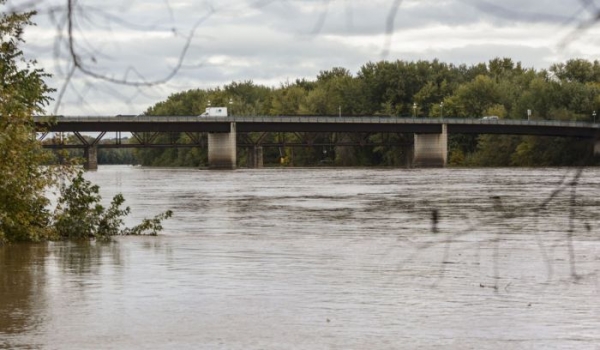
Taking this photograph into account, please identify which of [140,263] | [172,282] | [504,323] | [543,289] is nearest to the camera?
[504,323]

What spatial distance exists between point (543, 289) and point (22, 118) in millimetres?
14320

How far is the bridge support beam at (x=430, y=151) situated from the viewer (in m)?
160

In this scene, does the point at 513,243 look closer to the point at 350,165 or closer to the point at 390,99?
the point at 390,99

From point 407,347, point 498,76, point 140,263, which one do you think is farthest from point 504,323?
point 498,76

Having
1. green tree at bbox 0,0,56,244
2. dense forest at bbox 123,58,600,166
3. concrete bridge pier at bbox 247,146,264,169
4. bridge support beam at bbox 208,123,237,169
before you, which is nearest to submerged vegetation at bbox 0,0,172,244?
green tree at bbox 0,0,56,244

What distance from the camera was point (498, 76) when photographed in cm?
18588

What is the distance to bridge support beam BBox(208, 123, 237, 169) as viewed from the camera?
6363 inches

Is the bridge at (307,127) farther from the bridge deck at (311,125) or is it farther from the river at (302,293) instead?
the river at (302,293)

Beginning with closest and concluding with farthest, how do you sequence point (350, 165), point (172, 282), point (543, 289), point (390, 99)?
point (543, 289) → point (172, 282) → point (390, 99) → point (350, 165)

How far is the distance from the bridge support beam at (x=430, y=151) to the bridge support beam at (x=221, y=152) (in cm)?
2754

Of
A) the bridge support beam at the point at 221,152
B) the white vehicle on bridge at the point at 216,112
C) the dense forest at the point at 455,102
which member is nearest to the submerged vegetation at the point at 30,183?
the dense forest at the point at 455,102

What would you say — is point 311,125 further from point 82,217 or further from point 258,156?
point 82,217

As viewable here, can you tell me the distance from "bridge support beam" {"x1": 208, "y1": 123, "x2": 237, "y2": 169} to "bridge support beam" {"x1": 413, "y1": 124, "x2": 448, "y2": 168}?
90.4 feet

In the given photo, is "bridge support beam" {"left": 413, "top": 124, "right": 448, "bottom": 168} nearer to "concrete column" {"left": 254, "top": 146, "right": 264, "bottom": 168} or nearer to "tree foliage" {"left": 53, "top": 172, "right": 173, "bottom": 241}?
"concrete column" {"left": 254, "top": 146, "right": 264, "bottom": 168}
